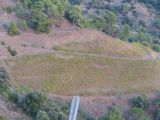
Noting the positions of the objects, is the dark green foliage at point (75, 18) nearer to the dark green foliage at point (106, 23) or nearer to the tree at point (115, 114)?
the dark green foliage at point (106, 23)

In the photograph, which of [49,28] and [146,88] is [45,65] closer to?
[49,28]

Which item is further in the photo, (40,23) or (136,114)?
(40,23)

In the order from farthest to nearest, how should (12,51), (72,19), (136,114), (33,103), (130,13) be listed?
(130,13) < (72,19) < (12,51) < (136,114) < (33,103)

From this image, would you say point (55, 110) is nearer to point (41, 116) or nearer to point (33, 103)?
point (33, 103)

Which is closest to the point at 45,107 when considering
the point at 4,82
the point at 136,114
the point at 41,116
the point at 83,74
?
the point at 41,116

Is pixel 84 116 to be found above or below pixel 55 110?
below

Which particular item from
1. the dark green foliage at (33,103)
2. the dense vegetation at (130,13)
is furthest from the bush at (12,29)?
the dense vegetation at (130,13)

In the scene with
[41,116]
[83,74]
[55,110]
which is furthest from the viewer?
[83,74]

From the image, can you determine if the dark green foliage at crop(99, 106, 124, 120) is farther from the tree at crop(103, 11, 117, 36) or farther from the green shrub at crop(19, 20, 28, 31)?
the tree at crop(103, 11, 117, 36)
